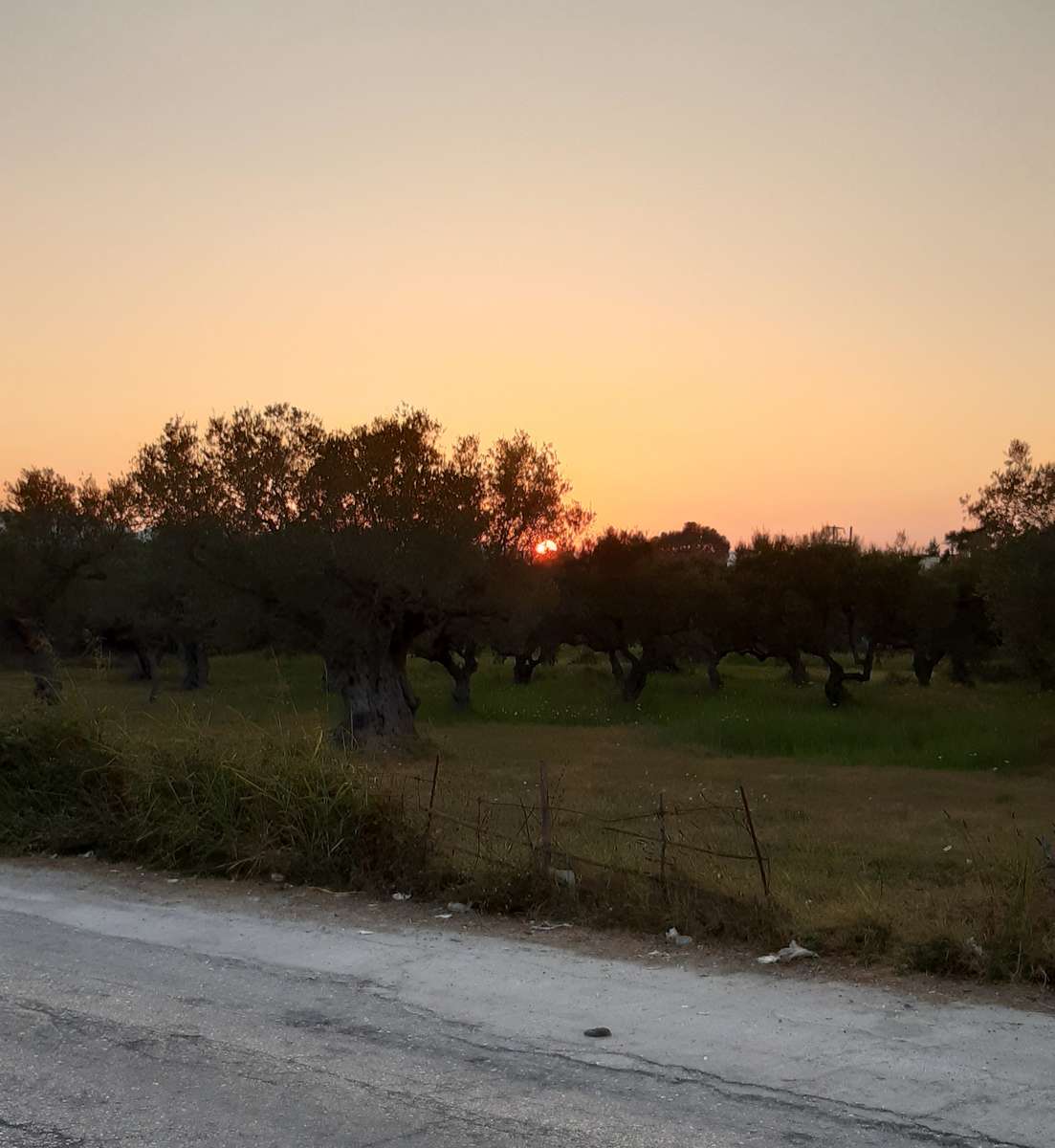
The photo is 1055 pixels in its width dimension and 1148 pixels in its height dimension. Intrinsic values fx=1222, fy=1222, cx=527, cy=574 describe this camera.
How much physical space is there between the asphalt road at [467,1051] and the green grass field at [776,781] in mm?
859

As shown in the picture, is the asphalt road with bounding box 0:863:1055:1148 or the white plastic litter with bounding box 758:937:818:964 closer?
the asphalt road with bounding box 0:863:1055:1148

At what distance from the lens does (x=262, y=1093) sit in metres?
5.50

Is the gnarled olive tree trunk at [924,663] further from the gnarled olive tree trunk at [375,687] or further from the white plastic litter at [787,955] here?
the white plastic litter at [787,955]

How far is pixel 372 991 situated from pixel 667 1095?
232 centimetres

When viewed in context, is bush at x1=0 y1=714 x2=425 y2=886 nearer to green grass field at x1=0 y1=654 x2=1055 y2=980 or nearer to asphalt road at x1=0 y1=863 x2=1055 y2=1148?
green grass field at x1=0 y1=654 x2=1055 y2=980

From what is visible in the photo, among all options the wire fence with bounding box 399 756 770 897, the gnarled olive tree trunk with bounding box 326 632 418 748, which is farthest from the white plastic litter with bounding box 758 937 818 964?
the gnarled olive tree trunk with bounding box 326 632 418 748

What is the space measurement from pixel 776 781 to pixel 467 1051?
70.0 ft

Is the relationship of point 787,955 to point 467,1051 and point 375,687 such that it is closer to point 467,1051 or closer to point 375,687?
point 467,1051

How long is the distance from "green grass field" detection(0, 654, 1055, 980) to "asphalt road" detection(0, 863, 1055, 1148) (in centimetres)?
86

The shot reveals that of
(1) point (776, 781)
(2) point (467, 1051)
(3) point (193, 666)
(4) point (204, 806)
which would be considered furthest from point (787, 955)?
(3) point (193, 666)

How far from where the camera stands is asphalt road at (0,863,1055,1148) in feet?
16.8

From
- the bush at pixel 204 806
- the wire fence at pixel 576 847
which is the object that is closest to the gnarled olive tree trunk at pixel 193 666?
the wire fence at pixel 576 847

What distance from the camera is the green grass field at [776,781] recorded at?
8.23m

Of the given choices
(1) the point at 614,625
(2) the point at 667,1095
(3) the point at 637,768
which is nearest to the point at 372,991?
(2) the point at 667,1095
